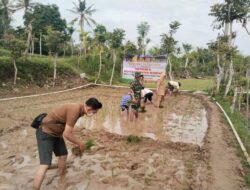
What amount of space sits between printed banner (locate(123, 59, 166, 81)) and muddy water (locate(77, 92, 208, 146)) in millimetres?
10658

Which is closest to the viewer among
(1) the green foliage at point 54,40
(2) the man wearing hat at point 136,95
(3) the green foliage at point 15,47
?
(2) the man wearing hat at point 136,95

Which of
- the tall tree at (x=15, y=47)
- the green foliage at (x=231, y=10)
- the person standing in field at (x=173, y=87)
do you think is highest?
the green foliage at (x=231, y=10)

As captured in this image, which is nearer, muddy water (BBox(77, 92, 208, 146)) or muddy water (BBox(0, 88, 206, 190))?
muddy water (BBox(0, 88, 206, 190))

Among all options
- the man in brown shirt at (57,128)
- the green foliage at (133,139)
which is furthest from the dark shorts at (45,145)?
the green foliage at (133,139)

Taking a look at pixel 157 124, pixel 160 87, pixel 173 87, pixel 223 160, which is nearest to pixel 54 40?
pixel 173 87

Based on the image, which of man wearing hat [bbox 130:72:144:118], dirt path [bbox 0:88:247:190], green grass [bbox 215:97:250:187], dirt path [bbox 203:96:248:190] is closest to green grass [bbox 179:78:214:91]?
green grass [bbox 215:97:250:187]

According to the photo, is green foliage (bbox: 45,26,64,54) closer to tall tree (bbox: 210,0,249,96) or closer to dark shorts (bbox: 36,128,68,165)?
tall tree (bbox: 210,0,249,96)

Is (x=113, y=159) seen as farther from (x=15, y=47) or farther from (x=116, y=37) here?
(x=116, y=37)

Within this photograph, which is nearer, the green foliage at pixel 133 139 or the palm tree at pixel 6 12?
the green foliage at pixel 133 139

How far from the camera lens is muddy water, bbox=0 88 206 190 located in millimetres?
4832

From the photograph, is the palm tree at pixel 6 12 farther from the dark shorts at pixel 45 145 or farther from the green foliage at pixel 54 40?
the dark shorts at pixel 45 145

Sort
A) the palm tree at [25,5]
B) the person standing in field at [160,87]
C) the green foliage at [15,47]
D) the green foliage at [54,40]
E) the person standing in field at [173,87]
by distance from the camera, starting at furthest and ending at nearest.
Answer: the palm tree at [25,5] < the green foliage at [54,40] < the person standing in field at [173,87] < the green foliage at [15,47] < the person standing in field at [160,87]

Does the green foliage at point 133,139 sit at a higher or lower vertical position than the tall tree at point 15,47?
lower

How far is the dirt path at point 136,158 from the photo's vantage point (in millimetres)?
4883
